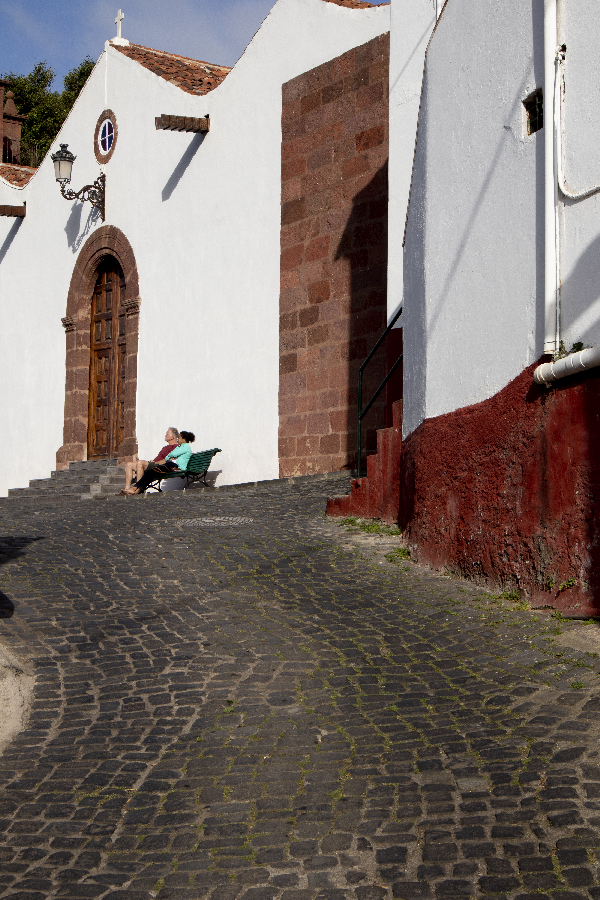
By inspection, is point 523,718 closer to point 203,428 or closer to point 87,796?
point 87,796

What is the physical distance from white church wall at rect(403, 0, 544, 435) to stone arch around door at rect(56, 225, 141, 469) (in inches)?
337

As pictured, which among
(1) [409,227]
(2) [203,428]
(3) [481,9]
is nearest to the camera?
(3) [481,9]

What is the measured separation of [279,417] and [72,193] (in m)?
6.70

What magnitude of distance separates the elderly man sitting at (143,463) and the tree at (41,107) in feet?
61.8

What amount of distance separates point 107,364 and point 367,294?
6.17 meters

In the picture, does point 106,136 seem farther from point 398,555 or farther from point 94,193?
point 398,555

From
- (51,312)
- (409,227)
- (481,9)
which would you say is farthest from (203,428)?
(481,9)

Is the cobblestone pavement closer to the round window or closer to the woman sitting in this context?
the woman sitting

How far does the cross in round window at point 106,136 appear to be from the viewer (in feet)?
56.4

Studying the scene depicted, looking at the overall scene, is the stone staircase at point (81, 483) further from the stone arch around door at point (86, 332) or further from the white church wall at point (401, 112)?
the white church wall at point (401, 112)

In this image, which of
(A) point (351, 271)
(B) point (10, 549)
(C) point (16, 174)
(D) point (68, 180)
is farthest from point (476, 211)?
(C) point (16, 174)

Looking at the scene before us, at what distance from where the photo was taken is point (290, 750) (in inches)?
173

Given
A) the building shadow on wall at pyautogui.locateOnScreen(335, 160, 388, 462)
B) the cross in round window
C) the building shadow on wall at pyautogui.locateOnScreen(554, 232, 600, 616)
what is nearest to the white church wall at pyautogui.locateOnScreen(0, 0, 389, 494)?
the cross in round window

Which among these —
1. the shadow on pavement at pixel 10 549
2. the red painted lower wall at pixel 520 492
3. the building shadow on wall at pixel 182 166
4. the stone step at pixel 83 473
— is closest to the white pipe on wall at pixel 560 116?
the red painted lower wall at pixel 520 492
